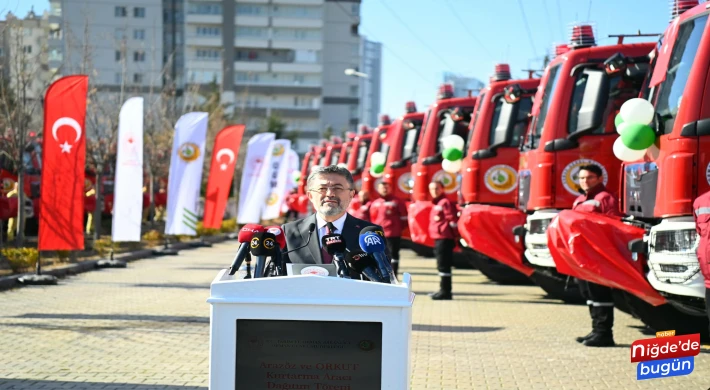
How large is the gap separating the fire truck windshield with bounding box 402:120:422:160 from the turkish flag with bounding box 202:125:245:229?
3.91 metres

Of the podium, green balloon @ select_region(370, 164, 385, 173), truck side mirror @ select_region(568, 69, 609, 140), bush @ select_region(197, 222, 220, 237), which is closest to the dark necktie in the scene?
the podium

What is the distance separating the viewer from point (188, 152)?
75.9ft

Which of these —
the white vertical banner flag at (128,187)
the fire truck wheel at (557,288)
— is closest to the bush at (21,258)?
the white vertical banner flag at (128,187)

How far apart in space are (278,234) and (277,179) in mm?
29228

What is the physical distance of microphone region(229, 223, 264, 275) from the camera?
18.1ft

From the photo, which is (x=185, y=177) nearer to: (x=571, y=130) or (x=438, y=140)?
(x=438, y=140)

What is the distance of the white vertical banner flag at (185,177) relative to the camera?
22844mm

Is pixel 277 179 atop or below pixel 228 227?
atop

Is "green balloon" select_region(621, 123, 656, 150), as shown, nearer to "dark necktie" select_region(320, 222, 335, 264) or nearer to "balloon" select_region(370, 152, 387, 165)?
"dark necktie" select_region(320, 222, 335, 264)

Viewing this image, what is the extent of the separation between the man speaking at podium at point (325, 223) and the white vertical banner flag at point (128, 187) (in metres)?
14.1

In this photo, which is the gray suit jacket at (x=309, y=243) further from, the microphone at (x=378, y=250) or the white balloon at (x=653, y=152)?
the white balloon at (x=653, y=152)

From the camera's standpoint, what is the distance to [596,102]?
1236 centimetres

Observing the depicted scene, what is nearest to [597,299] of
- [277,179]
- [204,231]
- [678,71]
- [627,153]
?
[627,153]

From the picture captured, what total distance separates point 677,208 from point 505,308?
645cm
